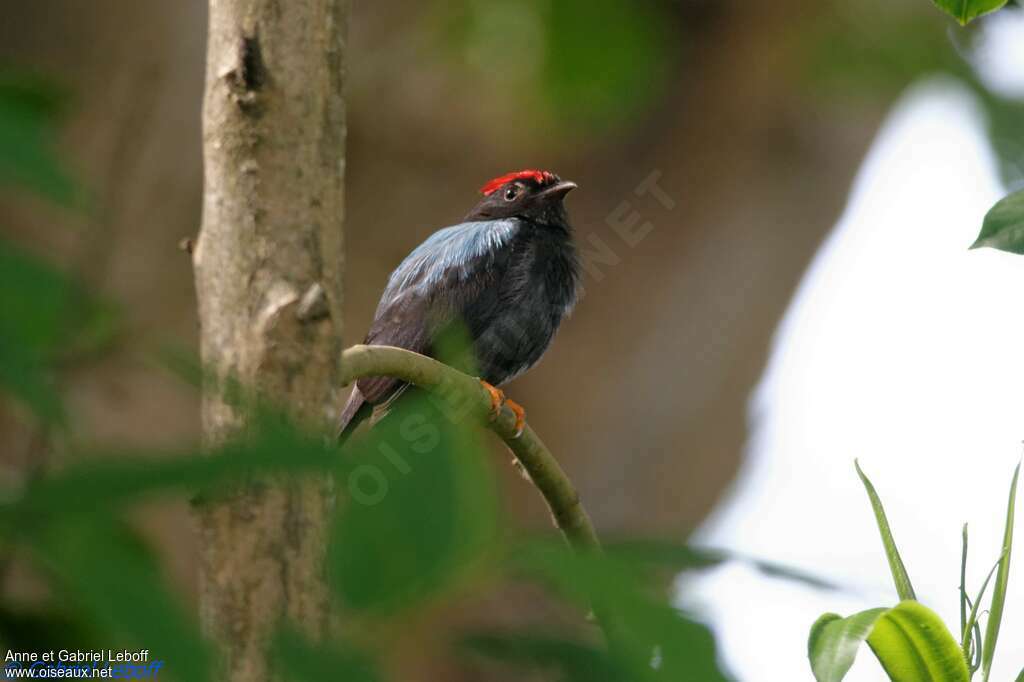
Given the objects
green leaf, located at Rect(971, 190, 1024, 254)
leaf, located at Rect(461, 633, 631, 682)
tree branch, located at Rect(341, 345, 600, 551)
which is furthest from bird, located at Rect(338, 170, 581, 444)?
leaf, located at Rect(461, 633, 631, 682)

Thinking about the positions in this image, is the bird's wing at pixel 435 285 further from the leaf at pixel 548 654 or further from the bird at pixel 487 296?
the leaf at pixel 548 654

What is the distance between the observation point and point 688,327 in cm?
688

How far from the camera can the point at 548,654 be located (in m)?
0.76

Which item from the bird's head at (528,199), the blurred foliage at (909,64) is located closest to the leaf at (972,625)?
the blurred foliage at (909,64)

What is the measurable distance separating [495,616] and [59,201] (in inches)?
219

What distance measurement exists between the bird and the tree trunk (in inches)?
104

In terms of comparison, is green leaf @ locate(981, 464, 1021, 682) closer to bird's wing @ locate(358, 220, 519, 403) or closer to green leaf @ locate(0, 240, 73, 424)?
green leaf @ locate(0, 240, 73, 424)

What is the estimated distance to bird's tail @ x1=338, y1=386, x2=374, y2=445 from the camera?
433cm

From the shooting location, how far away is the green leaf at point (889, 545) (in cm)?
161

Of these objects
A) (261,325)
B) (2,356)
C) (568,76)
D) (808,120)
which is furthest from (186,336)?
(2,356)

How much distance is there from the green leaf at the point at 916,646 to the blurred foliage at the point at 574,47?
0.72 meters

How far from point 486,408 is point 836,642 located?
1.51 m

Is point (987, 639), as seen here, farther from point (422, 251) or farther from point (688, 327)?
point (688, 327)

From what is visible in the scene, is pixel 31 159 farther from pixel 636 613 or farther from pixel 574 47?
pixel 574 47
